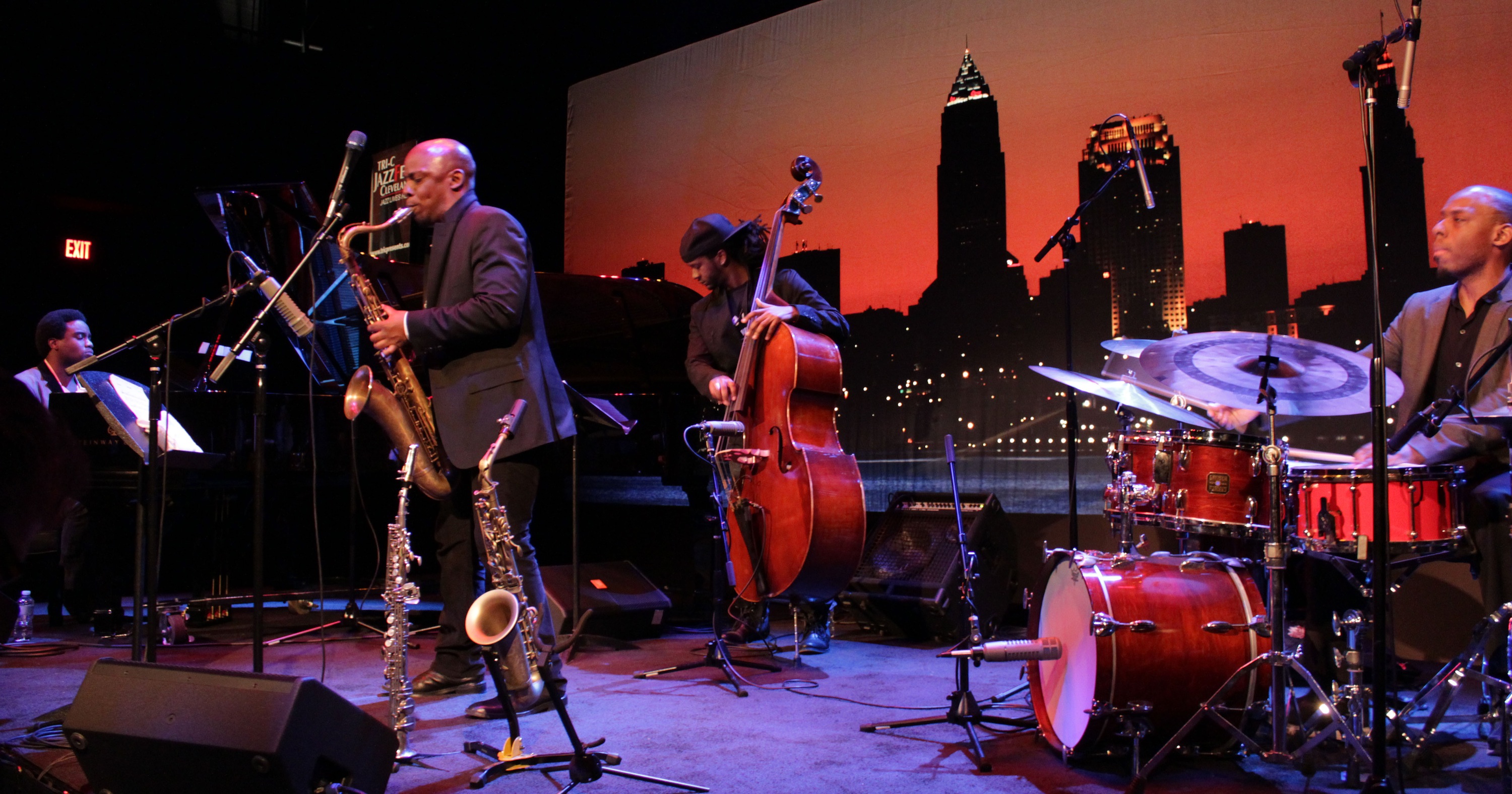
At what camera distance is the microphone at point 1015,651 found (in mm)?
2883

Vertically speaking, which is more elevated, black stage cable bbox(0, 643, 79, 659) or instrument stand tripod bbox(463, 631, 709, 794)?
instrument stand tripod bbox(463, 631, 709, 794)

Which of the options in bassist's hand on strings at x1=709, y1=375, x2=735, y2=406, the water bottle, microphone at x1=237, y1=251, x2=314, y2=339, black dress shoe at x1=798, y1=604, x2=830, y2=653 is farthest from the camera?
the water bottle

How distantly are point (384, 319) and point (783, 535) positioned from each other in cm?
171

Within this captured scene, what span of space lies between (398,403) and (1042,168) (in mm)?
4148

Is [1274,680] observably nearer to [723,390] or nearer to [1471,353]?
[1471,353]

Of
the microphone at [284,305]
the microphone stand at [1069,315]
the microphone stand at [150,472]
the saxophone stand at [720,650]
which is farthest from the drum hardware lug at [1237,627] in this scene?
the microphone stand at [150,472]

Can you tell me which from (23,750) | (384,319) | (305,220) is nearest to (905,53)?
(305,220)

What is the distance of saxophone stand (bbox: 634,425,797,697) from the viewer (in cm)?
423

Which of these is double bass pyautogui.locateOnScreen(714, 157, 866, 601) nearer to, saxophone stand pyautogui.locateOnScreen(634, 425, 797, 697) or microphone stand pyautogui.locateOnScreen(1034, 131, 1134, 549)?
saxophone stand pyautogui.locateOnScreen(634, 425, 797, 697)

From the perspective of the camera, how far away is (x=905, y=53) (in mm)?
6574

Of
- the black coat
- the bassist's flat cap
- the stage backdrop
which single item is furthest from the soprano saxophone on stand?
the stage backdrop

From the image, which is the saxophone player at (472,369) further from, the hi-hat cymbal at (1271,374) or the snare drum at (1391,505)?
the snare drum at (1391,505)

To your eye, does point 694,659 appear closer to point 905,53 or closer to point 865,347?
point 865,347

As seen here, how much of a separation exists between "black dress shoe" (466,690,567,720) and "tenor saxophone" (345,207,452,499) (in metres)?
0.77
